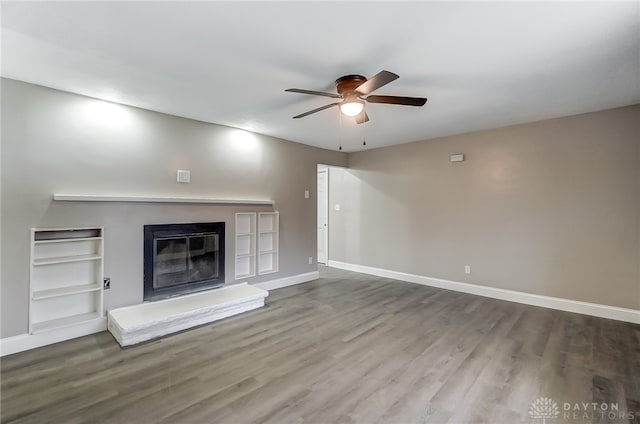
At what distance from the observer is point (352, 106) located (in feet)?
8.71

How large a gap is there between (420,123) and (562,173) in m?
1.96

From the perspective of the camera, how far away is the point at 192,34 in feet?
6.70

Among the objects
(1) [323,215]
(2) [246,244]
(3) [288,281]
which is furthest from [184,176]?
(1) [323,215]

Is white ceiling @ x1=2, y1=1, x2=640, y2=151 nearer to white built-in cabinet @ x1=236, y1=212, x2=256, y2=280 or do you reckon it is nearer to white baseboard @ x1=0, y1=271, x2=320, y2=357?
white built-in cabinet @ x1=236, y1=212, x2=256, y2=280

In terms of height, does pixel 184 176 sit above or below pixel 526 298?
above

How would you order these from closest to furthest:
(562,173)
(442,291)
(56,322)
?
(56,322) < (562,173) < (442,291)

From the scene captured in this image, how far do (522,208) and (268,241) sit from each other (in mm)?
3858

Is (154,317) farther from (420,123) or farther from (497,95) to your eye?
(497,95)

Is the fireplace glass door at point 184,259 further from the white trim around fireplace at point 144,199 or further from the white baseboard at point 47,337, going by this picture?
the white baseboard at point 47,337

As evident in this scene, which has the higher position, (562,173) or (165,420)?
(562,173)

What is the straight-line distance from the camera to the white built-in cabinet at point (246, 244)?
4461 millimetres

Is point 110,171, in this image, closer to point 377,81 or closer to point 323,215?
point 377,81

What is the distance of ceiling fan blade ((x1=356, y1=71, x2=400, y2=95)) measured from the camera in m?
2.09

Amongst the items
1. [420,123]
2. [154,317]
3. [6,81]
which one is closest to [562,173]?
[420,123]
